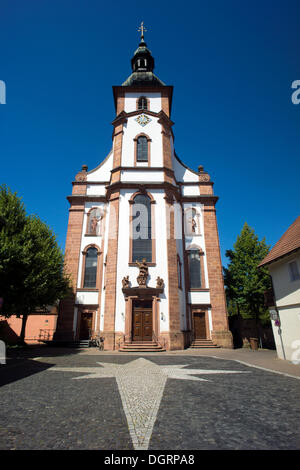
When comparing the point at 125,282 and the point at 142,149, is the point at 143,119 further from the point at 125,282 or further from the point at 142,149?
the point at 125,282

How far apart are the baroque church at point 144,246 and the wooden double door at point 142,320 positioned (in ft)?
0.23

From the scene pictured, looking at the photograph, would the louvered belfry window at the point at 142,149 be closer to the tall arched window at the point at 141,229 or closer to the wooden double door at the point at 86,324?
the tall arched window at the point at 141,229

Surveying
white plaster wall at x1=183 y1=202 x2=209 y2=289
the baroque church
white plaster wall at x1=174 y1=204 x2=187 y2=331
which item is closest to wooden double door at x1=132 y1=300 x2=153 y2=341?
the baroque church

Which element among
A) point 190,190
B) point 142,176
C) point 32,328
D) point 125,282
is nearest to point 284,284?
point 125,282

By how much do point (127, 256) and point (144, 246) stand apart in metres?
1.65

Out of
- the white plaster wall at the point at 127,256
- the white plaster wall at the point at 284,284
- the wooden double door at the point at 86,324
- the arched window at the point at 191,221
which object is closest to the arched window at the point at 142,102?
the white plaster wall at the point at 127,256

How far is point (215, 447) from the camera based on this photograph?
3.62 m

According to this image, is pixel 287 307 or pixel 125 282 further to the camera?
pixel 125 282

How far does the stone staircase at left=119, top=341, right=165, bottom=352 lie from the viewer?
16859 mm

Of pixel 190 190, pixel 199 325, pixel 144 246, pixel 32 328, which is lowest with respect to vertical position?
pixel 32 328

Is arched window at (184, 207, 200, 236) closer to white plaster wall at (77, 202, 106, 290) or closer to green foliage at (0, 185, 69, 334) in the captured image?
white plaster wall at (77, 202, 106, 290)

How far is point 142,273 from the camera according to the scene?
62.2 ft

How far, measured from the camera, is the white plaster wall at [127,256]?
1848 cm

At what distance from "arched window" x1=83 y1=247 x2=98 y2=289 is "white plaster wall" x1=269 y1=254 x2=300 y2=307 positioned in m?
14.6
